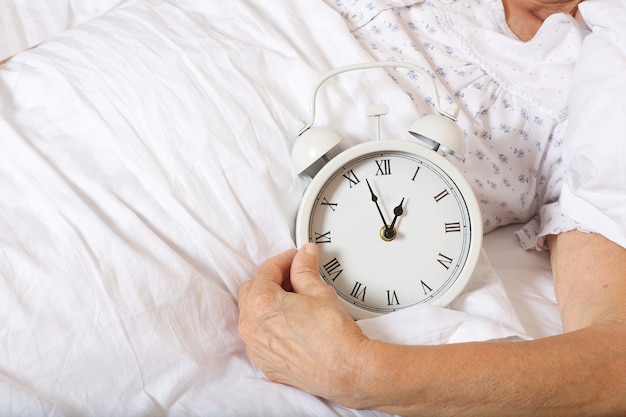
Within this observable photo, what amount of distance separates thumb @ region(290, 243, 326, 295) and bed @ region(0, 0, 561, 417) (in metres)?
0.06

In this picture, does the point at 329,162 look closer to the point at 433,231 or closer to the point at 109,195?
the point at 433,231

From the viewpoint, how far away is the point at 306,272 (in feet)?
3.47

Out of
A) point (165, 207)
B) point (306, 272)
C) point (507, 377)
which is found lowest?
point (507, 377)

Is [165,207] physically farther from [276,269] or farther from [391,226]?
[391,226]

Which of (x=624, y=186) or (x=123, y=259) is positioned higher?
(x=123, y=259)

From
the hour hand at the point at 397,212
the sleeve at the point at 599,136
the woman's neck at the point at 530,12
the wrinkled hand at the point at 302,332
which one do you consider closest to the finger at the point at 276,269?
the wrinkled hand at the point at 302,332

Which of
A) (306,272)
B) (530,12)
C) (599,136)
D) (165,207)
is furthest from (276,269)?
(530,12)

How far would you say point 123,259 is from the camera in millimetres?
988

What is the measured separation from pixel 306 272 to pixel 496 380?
300 mm

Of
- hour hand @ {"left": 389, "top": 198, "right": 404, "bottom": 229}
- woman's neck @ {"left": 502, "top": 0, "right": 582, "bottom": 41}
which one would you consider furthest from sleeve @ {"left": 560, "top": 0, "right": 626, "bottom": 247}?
hour hand @ {"left": 389, "top": 198, "right": 404, "bottom": 229}

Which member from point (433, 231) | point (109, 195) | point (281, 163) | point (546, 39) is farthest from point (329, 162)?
point (546, 39)

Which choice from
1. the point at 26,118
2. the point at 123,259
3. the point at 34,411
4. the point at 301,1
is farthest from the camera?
the point at 301,1

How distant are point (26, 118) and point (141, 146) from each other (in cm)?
18

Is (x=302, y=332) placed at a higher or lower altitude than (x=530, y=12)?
lower
